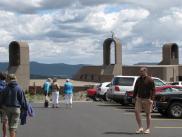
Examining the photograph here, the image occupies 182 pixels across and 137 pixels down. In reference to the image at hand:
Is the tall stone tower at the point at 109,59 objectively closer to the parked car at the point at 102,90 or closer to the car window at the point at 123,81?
the parked car at the point at 102,90

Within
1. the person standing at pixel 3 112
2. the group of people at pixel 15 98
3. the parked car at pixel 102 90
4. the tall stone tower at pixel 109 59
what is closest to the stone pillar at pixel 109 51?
the tall stone tower at pixel 109 59

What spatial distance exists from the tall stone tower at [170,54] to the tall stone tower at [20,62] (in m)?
21.9

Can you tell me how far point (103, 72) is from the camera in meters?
50.1

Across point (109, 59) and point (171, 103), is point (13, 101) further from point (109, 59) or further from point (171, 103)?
point (109, 59)

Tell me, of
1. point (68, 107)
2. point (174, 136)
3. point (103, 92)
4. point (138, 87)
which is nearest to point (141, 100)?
point (138, 87)

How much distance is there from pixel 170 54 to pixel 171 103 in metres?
38.5

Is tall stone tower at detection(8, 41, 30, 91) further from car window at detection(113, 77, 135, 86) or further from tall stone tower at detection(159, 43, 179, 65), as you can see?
tall stone tower at detection(159, 43, 179, 65)

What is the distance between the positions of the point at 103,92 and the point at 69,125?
60.6ft

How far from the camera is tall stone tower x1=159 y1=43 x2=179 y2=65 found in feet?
194

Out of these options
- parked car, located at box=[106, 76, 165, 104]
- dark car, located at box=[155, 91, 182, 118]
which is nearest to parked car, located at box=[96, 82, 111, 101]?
parked car, located at box=[106, 76, 165, 104]

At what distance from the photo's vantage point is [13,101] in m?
12.3

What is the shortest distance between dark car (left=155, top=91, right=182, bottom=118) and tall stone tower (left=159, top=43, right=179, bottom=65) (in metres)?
38.4

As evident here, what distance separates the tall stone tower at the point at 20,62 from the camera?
40.8m

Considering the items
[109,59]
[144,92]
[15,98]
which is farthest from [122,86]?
[109,59]
